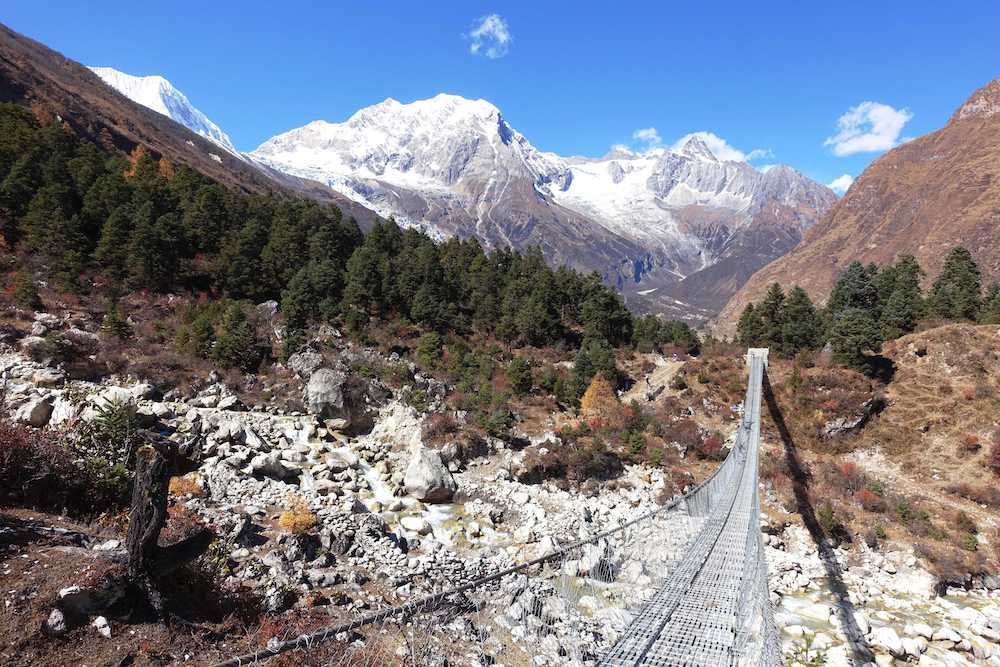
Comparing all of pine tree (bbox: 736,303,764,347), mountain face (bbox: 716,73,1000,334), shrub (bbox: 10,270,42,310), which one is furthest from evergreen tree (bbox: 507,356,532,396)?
mountain face (bbox: 716,73,1000,334)

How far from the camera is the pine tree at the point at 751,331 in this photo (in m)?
35.4

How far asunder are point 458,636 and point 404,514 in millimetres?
7792

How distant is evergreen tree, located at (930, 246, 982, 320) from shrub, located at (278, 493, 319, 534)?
42635mm

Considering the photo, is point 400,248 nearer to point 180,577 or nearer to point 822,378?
point 822,378

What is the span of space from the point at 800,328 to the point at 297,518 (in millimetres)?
33178

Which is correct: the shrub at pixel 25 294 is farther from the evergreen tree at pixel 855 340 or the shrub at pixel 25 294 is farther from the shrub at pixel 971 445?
the shrub at pixel 971 445

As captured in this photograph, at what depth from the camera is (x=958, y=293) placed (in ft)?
108

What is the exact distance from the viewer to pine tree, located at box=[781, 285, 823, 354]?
3152 cm

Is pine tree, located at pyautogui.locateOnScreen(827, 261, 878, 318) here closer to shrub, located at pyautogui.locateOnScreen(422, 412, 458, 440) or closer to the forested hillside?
the forested hillside

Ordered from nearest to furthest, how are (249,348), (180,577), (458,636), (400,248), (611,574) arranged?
(180,577) < (458,636) < (611,574) < (249,348) < (400,248)

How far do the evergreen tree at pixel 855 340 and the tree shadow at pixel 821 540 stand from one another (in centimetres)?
427

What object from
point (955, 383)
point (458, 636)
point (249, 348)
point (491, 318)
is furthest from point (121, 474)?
point (955, 383)

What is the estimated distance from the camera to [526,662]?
28.2 ft

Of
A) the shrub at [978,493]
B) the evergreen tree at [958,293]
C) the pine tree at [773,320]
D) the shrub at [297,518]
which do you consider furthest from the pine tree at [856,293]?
the shrub at [297,518]
